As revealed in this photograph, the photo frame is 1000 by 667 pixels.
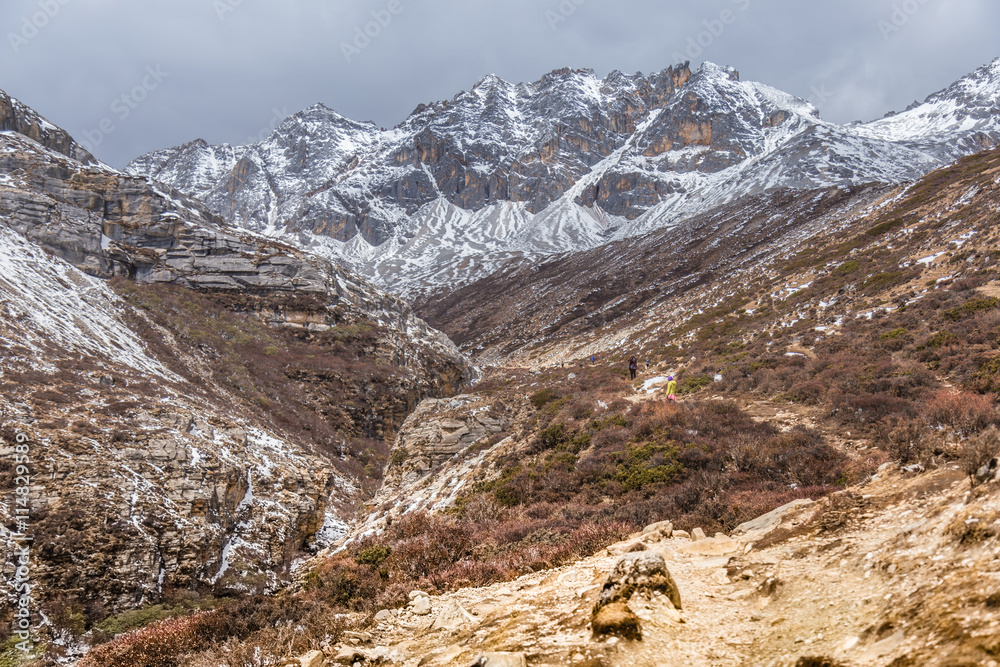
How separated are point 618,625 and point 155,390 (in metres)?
23.7

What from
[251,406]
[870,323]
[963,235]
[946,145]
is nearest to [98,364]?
[251,406]

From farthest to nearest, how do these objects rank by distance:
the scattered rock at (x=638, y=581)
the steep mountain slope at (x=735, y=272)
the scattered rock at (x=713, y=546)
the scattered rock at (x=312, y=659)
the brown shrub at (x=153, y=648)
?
the steep mountain slope at (x=735, y=272) < the scattered rock at (x=713, y=546) < the brown shrub at (x=153, y=648) < the scattered rock at (x=312, y=659) < the scattered rock at (x=638, y=581)

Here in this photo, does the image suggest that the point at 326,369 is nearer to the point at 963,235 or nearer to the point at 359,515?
the point at 359,515

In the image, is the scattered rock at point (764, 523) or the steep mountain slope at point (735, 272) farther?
the steep mountain slope at point (735, 272)

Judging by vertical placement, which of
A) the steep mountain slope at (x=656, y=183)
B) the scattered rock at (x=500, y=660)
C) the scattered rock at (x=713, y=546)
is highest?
the steep mountain slope at (x=656, y=183)

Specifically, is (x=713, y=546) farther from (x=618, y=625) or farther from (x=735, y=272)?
(x=735, y=272)

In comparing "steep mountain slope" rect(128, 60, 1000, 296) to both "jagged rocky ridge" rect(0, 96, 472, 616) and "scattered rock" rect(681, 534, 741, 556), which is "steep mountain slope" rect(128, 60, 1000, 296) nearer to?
"jagged rocky ridge" rect(0, 96, 472, 616)

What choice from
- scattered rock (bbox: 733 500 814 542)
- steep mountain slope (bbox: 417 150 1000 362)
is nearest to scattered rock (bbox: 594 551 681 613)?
scattered rock (bbox: 733 500 814 542)

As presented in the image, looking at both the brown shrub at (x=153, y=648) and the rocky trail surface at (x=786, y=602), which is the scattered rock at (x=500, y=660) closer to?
the rocky trail surface at (x=786, y=602)

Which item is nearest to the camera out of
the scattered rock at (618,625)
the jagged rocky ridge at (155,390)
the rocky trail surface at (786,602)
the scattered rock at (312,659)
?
the rocky trail surface at (786,602)

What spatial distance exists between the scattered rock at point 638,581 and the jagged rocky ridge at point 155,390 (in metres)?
13.1

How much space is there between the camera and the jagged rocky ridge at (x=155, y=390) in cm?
1360

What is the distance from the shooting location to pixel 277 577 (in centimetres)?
1530

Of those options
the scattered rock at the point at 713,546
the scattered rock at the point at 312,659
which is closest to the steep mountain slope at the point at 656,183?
the scattered rock at the point at 713,546
